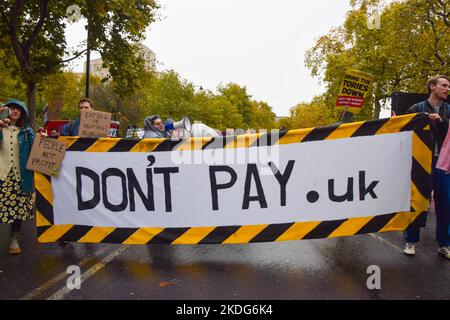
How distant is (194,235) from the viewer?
4656 millimetres

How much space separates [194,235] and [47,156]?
6.76 ft

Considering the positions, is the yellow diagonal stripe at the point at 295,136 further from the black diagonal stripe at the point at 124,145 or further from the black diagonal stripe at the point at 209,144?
the black diagonal stripe at the point at 124,145

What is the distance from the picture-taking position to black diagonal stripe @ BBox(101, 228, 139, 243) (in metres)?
4.75

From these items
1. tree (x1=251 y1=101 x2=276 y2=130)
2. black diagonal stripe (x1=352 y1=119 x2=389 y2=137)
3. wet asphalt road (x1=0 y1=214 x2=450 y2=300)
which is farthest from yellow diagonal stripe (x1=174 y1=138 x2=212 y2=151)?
tree (x1=251 y1=101 x2=276 y2=130)

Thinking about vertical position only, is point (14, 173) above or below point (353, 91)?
below

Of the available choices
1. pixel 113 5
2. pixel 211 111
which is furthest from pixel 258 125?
pixel 113 5

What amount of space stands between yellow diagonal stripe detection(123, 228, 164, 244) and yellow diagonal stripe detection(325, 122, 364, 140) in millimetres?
2259

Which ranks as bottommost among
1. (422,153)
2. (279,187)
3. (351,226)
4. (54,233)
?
(54,233)

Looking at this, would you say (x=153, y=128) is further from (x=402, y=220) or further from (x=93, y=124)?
(x=402, y=220)

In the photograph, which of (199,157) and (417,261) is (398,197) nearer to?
(417,261)

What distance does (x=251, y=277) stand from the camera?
418 centimetres

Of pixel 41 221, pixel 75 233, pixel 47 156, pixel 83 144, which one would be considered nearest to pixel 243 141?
pixel 83 144
